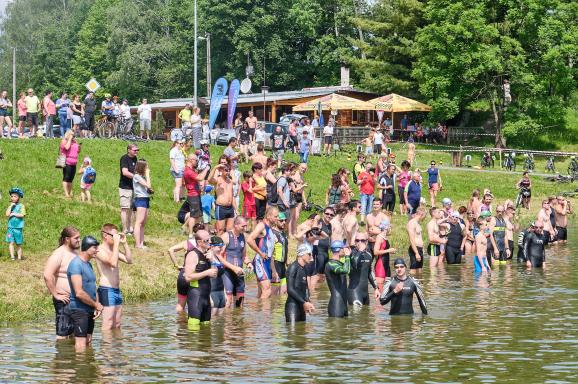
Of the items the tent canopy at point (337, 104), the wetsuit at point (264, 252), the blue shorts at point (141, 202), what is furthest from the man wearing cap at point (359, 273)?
the tent canopy at point (337, 104)

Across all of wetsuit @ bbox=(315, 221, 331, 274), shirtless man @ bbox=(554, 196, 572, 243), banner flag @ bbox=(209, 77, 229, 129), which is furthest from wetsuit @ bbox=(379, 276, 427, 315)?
banner flag @ bbox=(209, 77, 229, 129)

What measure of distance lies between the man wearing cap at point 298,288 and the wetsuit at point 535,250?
10.5 m

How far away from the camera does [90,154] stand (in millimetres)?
35125

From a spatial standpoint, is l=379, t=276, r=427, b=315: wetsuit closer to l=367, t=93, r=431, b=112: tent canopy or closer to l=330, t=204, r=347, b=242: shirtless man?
l=330, t=204, r=347, b=242: shirtless man

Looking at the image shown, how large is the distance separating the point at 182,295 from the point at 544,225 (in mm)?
15973

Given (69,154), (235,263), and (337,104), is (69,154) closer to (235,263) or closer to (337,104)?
(235,263)

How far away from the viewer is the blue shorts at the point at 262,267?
65.9 ft

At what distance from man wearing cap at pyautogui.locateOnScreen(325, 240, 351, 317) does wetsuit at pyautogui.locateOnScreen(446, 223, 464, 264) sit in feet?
30.5

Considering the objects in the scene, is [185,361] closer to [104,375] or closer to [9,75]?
[104,375]

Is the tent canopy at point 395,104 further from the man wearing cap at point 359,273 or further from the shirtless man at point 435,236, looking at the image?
the man wearing cap at point 359,273

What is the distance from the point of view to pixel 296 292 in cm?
1753

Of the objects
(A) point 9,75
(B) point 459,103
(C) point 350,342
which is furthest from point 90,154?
(A) point 9,75

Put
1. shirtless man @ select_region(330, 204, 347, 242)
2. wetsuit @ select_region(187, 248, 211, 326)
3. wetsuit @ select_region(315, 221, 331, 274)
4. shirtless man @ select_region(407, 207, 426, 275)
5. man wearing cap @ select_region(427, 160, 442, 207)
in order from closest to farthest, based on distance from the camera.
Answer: wetsuit @ select_region(187, 248, 211, 326), wetsuit @ select_region(315, 221, 331, 274), shirtless man @ select_region(330, 204, 347, 242), shirtless man @ select_region(407, 207, 426, 275), man wearing cap @ select_region(427, 160, 442, 207)

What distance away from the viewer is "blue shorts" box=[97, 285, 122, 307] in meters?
15.8
